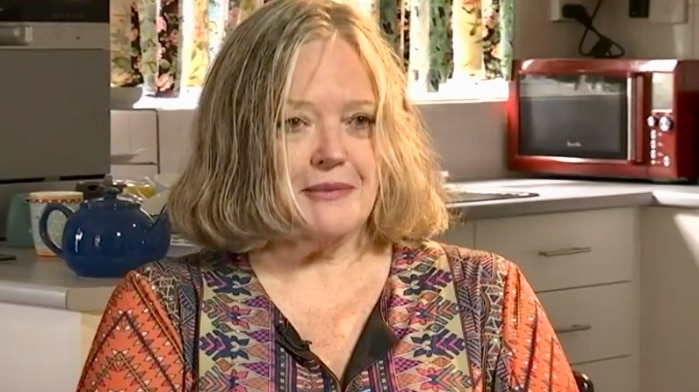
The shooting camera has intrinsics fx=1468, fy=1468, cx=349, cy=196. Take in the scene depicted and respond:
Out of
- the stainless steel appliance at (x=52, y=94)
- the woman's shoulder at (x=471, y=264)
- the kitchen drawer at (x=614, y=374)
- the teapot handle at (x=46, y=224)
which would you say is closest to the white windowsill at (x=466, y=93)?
the kitchen drawer at (x=614, y=374)

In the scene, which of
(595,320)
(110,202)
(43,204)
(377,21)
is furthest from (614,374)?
(110,202)

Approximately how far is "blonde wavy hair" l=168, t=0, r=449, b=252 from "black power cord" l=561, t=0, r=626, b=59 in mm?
2912

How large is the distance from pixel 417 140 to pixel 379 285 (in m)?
0.16

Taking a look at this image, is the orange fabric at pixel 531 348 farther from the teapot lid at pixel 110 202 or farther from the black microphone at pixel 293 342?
the teapot lid at pixel 110 202

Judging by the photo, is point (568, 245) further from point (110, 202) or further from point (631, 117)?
point (110, 202)

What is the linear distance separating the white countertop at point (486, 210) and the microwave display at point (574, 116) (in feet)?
0.32

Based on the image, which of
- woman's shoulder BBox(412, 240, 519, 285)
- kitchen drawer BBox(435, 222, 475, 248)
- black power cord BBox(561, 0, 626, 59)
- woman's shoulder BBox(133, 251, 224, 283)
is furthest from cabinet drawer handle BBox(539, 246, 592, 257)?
woman's shoulder BBox(133, 251, 224, 283)

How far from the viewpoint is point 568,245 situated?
3.68m

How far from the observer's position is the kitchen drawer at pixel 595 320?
3.68 meters

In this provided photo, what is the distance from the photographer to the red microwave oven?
3.91 meters

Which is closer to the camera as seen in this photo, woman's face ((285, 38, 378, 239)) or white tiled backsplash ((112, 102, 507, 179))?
woman's face ((285, 38, 378, 239))

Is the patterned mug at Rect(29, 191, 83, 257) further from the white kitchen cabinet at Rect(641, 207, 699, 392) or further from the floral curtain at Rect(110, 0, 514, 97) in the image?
the white kitchen cabinet at Rect(641, 207, 699, 392)

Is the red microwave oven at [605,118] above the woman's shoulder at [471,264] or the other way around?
above

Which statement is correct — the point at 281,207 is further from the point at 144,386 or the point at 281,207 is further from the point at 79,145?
the point at 79,145
